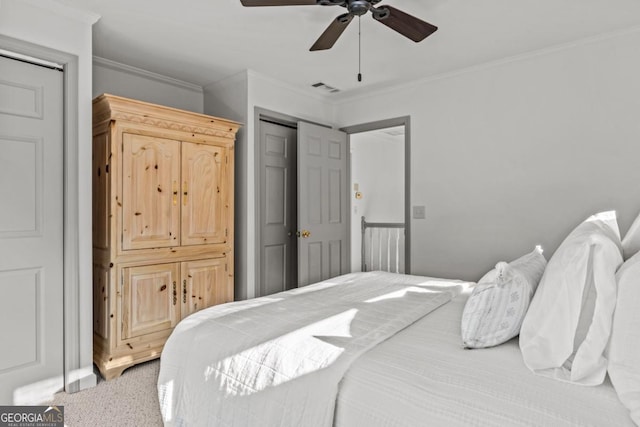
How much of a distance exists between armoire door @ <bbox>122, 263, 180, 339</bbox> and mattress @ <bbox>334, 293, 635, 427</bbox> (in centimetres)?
210

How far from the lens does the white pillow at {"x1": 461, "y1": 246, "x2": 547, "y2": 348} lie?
132cm

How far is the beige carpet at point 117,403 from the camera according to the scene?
2039 mm

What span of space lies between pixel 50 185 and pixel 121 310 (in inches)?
38.2

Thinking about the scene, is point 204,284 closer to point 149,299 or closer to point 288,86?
point 149,299

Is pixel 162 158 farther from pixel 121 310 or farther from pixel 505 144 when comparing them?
pixel 505 144

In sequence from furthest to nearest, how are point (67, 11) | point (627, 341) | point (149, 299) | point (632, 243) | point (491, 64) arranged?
1. point (491, 64)
2. point (149, 299)
3. point (67, 11)
4. point (632, 243)
5. point (627, 341)

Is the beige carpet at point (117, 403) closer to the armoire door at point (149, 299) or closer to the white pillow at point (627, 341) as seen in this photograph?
the armoire door at point (149, 299)

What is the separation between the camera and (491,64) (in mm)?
3303

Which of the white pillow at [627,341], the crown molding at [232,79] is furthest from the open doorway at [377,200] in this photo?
the white pillow at [627,341]

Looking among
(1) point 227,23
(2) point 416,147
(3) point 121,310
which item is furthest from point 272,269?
(1) point 227,23

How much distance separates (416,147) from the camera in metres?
3.80

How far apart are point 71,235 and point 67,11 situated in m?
1.47

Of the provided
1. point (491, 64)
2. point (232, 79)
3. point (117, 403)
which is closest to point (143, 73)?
point (232, 79)

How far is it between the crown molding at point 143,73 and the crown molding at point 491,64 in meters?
1.63
